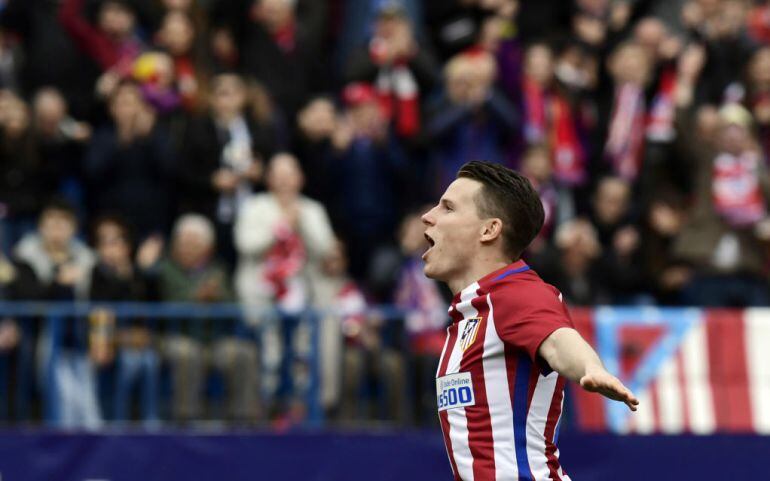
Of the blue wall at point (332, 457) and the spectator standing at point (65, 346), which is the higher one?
the spectator standing at point (65, 346)

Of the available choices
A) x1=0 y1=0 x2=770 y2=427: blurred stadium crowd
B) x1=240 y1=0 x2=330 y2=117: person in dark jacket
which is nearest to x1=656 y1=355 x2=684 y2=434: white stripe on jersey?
x1=0 y1=0 x2=770 y2=427: blurred stadium crowd

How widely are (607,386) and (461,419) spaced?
894 mm

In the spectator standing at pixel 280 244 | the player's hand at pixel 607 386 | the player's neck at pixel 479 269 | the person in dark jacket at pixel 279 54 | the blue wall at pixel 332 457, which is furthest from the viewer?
the person in dark jacket at pixel 279 54

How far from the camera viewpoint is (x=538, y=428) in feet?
15.5

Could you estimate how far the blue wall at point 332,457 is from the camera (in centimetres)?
845

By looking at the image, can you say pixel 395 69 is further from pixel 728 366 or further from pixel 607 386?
pixel 607 386

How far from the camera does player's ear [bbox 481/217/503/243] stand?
16.0ft

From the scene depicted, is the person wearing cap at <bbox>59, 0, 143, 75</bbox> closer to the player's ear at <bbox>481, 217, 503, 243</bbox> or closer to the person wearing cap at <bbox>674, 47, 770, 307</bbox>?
the person wearing cap at <bbox>674, 47, 770, 307</bbox>

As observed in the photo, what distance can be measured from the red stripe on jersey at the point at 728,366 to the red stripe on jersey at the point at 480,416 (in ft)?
22.2

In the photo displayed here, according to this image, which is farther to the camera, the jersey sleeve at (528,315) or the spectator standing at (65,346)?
the spectator standing at (65,346)

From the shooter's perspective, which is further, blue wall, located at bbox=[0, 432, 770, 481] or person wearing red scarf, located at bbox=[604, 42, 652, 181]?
person wearing red scarf, located at bbox=[604, 42, 652, 181]

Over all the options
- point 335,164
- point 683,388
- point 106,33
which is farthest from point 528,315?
point 106,33

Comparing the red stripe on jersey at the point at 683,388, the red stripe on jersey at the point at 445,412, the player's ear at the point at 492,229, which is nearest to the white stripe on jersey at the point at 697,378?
the red stripe on jersey at the point at 683,388

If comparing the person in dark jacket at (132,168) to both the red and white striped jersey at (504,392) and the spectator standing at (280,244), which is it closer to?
the spectator standing at (280,244)
